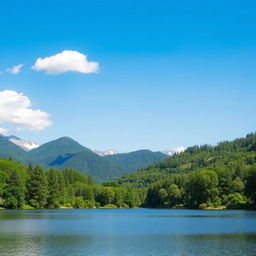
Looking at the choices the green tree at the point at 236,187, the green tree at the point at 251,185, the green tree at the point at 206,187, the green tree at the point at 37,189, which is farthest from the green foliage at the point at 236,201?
the green tree at the point at 37,189

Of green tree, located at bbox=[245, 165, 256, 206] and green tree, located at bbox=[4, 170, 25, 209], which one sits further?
green tree, located at bbox=[4, 170, 25, 209]

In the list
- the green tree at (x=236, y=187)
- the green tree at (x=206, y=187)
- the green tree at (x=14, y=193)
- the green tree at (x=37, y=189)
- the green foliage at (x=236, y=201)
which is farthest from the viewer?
the green tree at (x=206, y=187)

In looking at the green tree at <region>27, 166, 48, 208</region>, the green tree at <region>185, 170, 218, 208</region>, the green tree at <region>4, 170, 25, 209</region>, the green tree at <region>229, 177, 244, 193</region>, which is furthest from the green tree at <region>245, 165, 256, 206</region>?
the green tree at <region>4, 170, 25, 209</region>

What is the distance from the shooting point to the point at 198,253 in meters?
48.4

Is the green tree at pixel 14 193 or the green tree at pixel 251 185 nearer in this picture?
the green tree at pixel 251 185

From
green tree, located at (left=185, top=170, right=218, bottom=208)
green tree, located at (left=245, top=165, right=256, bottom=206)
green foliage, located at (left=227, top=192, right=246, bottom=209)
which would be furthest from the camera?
green tree, located at (left=185, top=170, right=218, bottom=208)

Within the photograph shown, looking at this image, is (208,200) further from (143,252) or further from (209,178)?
(143,252)

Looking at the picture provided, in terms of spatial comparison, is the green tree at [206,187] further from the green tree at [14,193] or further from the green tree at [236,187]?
the green tree at [14,193]

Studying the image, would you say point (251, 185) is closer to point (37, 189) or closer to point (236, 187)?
point (236, 187)

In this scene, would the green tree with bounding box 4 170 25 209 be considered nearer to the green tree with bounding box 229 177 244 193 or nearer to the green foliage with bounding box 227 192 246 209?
the green foliage with bounding box 227 192 246 209

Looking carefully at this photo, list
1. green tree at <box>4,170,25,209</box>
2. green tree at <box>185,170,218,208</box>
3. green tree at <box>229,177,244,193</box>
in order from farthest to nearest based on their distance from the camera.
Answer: green tree at <box>185,170,218,208</box>, green tree at <box>229,177,244,193</box>, green tree at <box>4,170,25,209</box>

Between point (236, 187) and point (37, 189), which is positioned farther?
point (236, 187)

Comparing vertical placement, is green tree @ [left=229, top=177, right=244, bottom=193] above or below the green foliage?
above

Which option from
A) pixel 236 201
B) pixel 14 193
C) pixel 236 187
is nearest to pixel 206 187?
pixel 236 187
